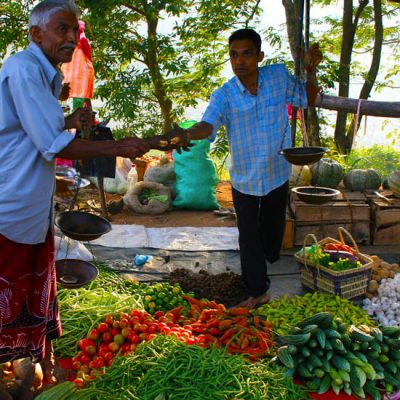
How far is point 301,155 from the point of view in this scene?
11.6 ft

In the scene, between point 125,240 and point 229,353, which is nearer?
point 229,353

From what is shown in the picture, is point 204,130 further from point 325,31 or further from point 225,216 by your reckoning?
point 325,31

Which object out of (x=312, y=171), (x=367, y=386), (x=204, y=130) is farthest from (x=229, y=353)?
(x=312, y=171)

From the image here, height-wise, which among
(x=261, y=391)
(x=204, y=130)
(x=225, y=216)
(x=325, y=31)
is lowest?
(x=225, y=216)

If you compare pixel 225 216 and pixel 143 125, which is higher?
pixel 143 125

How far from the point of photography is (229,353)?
3.13 m

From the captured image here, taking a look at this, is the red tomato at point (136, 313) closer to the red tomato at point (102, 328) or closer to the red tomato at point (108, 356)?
the red tomato at point (102, 328)

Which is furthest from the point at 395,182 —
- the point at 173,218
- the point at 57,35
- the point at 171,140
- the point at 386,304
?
the point at 57,35

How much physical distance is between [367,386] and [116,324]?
1.62 m

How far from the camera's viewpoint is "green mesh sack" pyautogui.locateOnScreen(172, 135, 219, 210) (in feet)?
23.8

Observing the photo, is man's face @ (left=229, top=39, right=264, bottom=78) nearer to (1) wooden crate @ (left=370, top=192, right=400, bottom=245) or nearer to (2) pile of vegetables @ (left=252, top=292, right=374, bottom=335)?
(2) pile of vegetables @ (left=252, top=292, right=374, bottom=335)

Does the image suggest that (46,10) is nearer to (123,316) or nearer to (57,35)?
(57,35)

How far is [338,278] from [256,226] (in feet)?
2.66

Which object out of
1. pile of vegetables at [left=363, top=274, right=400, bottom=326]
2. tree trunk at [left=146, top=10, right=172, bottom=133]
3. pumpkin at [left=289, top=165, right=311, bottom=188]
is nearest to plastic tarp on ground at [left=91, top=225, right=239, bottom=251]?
pumpkin at [left=289, top=165, right=311, bottom=188]
